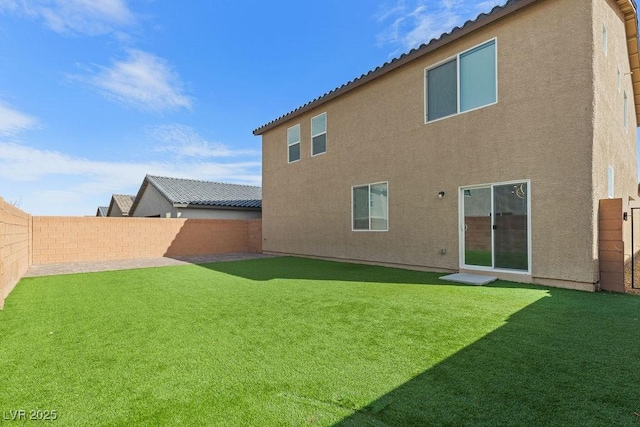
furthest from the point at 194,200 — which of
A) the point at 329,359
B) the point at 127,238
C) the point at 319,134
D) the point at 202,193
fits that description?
the point at 329,359

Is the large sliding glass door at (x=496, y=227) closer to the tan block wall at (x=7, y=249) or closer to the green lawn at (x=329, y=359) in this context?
the green lawn at (x=329, y=359)

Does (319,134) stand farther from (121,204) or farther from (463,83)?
(121,204)

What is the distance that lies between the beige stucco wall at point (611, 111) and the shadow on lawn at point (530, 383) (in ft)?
10.8

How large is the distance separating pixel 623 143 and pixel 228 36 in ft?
44.1

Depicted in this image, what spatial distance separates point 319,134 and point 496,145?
6277 millimetres

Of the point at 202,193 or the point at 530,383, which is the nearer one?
the point at 530,383

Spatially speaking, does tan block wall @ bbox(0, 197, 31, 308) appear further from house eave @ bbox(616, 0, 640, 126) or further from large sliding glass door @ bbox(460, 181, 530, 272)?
house eave @ bbox(616, 0, 640, 126)

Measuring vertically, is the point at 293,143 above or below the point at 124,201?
above

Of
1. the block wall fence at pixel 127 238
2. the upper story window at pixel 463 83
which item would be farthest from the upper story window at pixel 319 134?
the block wall fence at pixel 127 238

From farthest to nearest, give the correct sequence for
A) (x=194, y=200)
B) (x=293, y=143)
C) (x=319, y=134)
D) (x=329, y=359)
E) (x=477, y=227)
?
(x=194, y=200), (x=293, y=143), (x=319, y=134), (x=477, y=227), (x=329, y=359)

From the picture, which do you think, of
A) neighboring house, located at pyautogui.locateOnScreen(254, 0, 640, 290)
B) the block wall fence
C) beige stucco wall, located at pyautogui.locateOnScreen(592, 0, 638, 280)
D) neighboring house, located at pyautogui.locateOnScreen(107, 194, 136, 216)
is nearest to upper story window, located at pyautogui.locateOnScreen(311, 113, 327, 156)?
neighboring house, located at pyautogui.locateOnScreen(254, 0, 640, 290)

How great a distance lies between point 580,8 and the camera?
570 centimetres

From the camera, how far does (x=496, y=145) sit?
22.0ft

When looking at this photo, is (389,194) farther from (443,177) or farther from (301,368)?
(301,368)
